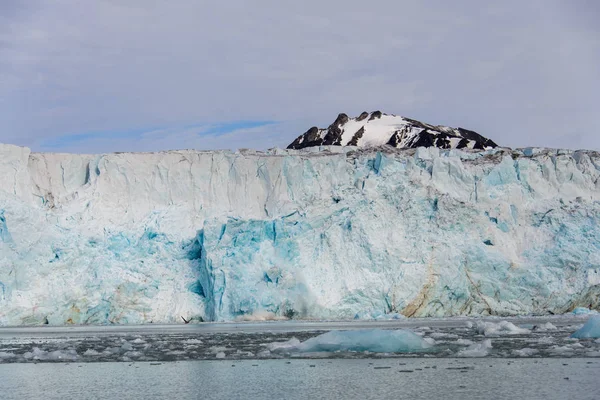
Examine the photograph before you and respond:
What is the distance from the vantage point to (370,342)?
13000 millimetres

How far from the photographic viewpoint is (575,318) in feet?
74.9

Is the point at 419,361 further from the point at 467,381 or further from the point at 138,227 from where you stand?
the point at 138,227

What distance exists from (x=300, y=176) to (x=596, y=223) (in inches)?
392

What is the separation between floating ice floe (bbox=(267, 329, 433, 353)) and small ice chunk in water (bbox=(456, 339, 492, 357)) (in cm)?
78

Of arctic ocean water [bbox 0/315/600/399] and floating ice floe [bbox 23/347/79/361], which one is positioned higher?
floating ice floe [bbox 23/347/79/361]

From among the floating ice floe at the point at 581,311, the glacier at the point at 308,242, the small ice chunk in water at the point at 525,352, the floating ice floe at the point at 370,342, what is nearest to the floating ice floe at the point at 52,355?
the floating ice floe at the point at 370,342

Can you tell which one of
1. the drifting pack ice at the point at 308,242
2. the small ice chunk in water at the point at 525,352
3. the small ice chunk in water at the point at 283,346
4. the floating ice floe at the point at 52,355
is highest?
the drifting pack ice at the point at 308,242

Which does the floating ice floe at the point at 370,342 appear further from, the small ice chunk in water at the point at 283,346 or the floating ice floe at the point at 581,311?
the floating ice floe at the point at 581,311

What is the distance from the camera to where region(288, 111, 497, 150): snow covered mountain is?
36.3 meters

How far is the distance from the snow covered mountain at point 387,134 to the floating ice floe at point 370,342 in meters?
23.4

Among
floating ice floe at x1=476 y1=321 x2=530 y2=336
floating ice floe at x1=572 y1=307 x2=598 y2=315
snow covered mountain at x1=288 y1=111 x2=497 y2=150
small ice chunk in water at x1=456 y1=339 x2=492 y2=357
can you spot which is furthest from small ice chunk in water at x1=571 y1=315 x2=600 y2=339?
snow covered mountain at x1=288 y1=111 x2=497 y2=150

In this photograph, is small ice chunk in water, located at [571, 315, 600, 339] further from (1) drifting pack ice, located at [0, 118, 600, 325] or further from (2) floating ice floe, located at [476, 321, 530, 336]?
(1) drifting pack ice, located at [0, 118, 600, 325]

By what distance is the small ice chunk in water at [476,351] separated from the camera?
1210 cm

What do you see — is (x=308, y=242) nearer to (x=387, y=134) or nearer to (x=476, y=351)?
(x=476, y=351)
